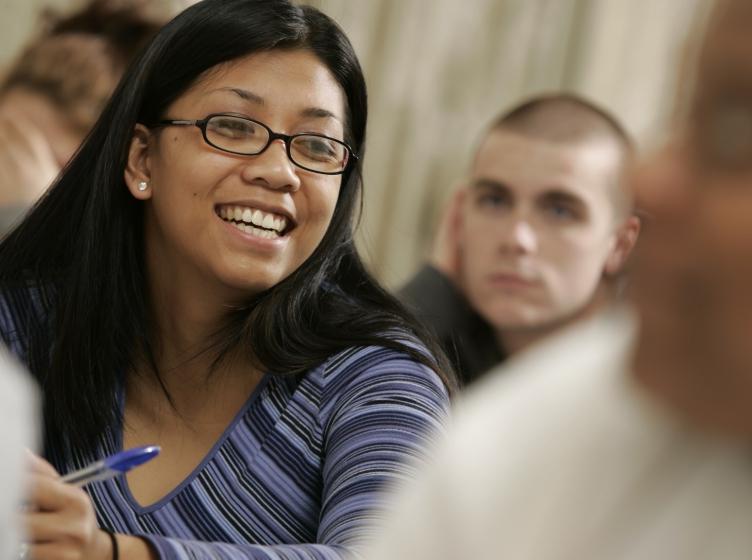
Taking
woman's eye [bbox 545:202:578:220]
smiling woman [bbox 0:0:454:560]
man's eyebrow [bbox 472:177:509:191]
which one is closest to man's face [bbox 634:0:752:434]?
smiling woman [bbox 0:0:454:560]

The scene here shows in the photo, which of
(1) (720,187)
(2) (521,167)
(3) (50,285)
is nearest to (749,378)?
(1) (720,187)

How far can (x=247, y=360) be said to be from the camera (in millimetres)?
1867

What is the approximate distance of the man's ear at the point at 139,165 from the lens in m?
1.88

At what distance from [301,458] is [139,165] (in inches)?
20.5

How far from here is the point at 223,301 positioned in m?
1.88

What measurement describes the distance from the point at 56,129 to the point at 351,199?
127 cm

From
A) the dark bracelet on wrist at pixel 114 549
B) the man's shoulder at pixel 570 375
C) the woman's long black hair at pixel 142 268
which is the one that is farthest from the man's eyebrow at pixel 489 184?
the man's shoulder at pixel 570 375

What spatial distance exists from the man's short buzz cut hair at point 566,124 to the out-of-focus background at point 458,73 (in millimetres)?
1365

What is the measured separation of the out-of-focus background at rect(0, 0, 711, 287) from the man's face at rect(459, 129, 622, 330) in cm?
155

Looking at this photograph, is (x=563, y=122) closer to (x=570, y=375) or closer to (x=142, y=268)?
(x=142, y=268)

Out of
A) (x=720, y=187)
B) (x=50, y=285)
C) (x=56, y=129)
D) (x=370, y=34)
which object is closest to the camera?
(x=720, y=187)

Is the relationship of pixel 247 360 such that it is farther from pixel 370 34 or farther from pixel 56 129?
pixel 370 34

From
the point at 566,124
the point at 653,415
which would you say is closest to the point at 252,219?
the point at 653,415

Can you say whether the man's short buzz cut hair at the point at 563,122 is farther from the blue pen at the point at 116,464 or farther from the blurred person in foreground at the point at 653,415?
the blurred person in foreground at the point at 653,415
